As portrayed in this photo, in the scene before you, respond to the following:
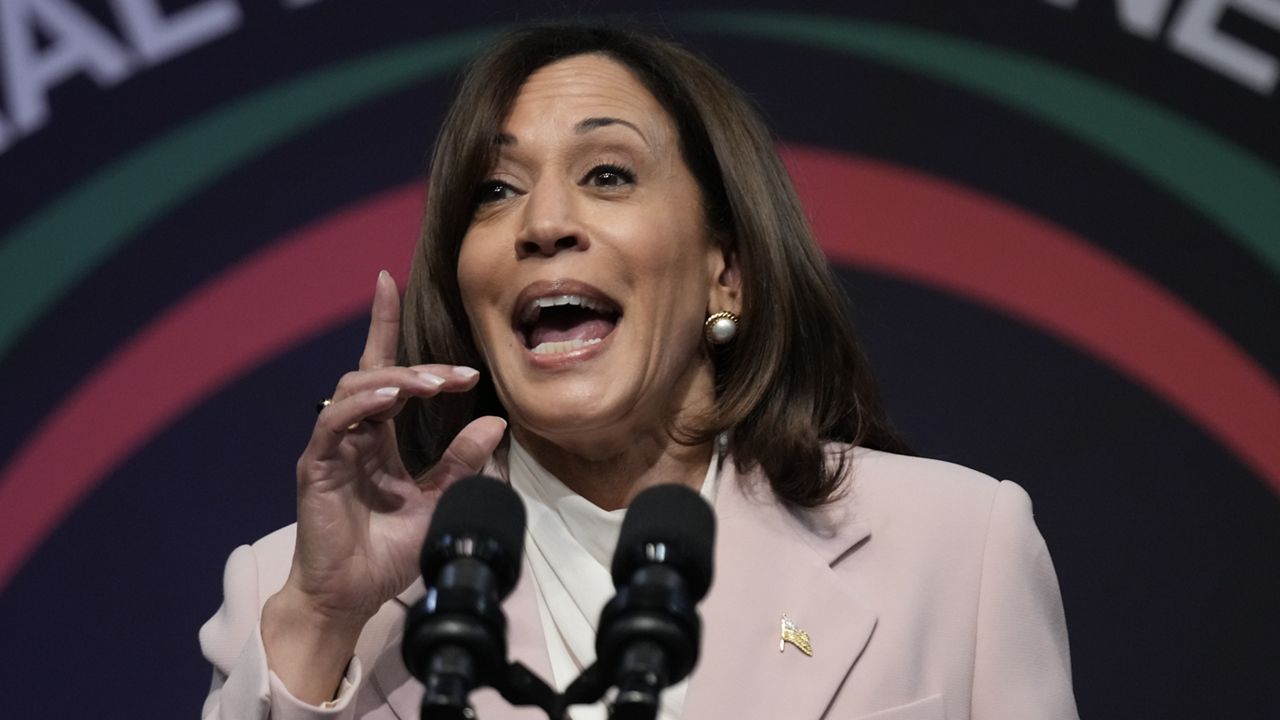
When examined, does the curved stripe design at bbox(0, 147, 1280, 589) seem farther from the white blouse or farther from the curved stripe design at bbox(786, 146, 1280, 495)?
the white blouse

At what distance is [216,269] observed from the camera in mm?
2719

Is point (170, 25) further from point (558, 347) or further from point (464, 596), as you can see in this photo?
point (464, 596)

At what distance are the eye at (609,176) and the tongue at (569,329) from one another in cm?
16

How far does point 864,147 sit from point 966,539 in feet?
2.97

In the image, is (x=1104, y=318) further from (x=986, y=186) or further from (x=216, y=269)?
(x=216, y=269)

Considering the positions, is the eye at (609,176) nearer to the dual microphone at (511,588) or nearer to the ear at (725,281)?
the ear at (725,281)

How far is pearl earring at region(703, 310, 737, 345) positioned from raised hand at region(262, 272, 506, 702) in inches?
16.7

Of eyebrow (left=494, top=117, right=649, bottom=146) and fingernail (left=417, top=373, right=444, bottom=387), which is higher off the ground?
eyebrow (left=494, top=117, right=649, bottom=146)

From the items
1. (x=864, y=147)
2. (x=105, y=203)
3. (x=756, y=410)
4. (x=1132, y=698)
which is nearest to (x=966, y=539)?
(x=756, y=410)

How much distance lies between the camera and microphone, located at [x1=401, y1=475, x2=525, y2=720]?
107 centimetres

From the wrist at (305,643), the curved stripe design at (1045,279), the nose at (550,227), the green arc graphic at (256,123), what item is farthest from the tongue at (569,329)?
the green arc graphic at (256,123)

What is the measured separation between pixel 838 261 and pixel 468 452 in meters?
1.07

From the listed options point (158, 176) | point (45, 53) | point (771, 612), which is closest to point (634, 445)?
point (771, 612)

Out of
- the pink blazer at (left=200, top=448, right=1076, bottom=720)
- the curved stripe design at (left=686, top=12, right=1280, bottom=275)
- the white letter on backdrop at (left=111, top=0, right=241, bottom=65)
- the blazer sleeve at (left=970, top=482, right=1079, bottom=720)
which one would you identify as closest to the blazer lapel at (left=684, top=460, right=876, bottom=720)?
the pink blazer at (left=200, top=448, right=1076, bottom=720)
